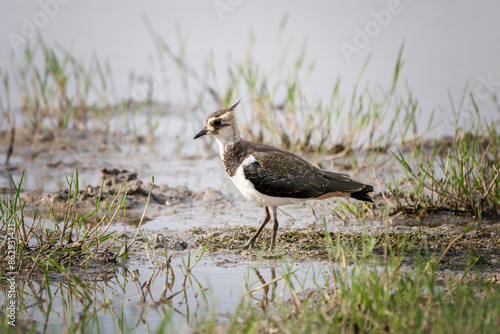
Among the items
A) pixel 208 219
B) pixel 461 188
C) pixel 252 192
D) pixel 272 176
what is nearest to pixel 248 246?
pixel 252 192

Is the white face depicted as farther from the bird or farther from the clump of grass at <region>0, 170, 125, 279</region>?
the clump of grass at <region>0, 170, 125, 279</region>

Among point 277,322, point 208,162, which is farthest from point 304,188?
point 208,162

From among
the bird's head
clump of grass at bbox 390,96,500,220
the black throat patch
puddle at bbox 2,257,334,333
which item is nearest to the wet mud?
clump of grass at bbox 390,96,500,220

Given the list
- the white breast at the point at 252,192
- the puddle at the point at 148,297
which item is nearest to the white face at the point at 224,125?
the white breast at the point at 252,192

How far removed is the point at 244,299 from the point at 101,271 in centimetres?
133

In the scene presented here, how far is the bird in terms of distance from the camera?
20.8 feet

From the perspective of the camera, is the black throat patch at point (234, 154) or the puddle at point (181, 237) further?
the black throat patch at point (234, 154)

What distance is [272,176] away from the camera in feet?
20.7

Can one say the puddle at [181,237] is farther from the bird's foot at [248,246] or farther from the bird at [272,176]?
the bird at [272,176]

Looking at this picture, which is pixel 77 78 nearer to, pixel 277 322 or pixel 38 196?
pixel 38 196

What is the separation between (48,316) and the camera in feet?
A: 15.5

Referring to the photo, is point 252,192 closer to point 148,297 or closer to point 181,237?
point 181,237

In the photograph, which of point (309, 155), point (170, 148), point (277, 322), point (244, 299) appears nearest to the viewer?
point (277, 322)

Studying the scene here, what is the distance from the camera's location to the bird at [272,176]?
634 centimetres
